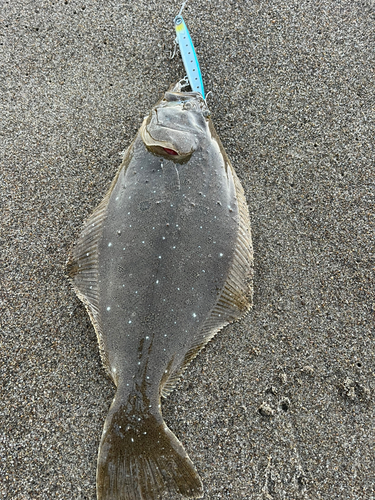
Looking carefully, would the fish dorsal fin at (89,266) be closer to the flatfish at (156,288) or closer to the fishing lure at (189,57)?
the flatfish at (156,288)

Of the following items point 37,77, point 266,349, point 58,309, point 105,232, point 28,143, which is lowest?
point 266,349

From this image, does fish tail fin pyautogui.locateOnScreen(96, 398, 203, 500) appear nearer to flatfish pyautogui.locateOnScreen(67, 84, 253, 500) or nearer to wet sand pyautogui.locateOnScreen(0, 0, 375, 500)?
flatfish pyautogui.locateOnScreen(67, 84, 253, 500)

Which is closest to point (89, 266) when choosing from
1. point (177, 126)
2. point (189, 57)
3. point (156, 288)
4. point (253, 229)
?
point (156, 288)

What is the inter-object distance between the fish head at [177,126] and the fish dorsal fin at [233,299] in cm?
44

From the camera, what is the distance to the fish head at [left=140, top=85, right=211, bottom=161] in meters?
1.92

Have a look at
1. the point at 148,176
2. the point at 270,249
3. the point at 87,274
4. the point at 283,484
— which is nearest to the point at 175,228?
the point at 148,176

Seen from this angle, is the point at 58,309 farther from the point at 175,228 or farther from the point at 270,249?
the point at 270,249

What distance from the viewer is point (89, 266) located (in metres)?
1.96

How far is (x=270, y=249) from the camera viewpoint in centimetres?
234

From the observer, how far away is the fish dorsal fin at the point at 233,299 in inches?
74.1

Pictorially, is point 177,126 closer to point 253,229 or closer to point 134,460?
point 253,229

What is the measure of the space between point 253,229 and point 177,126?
856mm

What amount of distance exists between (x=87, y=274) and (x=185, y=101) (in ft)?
4.09

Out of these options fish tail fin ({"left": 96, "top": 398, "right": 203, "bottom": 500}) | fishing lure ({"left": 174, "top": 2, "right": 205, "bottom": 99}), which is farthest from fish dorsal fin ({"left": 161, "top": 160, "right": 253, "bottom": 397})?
fishing lure ({"left": 174, "top": 2, "right": 205, "bottom": 99})
